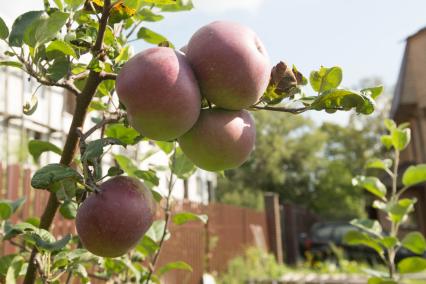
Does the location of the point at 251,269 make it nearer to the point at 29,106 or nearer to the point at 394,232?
the point at 394,232

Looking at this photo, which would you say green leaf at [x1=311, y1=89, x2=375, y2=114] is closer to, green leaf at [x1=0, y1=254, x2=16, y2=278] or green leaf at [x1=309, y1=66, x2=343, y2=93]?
green leaf at [x1=309, y1=66, x2=343, y2=93]

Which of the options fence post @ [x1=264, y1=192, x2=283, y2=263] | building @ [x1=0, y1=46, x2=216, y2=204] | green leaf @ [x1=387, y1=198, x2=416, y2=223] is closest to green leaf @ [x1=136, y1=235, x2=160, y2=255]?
green leaf @ [x1=387, y1=198, x2=416, y2=223]

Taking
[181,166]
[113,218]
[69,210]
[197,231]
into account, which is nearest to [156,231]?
[181,166]

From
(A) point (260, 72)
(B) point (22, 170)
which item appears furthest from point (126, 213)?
(B) point (22, 170)

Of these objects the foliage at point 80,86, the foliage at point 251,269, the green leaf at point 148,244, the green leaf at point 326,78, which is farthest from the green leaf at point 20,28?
the foliage at point 251,269

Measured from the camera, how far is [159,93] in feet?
2.17

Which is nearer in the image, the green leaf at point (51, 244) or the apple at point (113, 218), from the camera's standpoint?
the apple at point (113, 218)

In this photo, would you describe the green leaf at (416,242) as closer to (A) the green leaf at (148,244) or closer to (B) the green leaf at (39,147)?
(A) the green leaf at (148,244)

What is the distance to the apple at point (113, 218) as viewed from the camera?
699 millimetres

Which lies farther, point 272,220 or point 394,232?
point 272,220

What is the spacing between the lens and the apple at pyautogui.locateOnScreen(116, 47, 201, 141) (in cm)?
66

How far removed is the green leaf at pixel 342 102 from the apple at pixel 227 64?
119 millimetres

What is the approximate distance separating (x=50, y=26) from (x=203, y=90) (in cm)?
31

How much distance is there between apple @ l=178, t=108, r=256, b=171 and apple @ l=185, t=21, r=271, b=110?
0.02 meters
